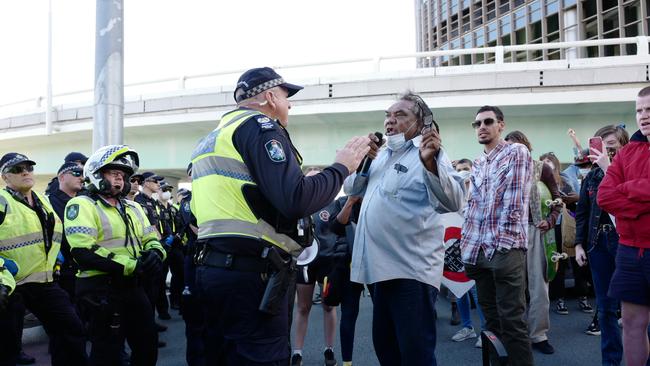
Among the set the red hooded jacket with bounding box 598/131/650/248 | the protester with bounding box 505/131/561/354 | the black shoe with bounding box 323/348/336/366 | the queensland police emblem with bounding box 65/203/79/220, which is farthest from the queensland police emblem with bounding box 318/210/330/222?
the red hooded jacket with bounding box 598/131/650/248

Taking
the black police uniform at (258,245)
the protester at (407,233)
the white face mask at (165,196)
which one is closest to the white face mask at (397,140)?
the protester at (407,233)

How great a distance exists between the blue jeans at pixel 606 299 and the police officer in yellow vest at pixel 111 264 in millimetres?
3490

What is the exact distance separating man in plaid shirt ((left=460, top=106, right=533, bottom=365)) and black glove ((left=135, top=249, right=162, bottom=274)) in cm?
240

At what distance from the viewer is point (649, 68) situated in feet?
31.2

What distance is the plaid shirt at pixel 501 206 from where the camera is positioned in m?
3.84

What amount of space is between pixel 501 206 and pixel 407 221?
1120 mm

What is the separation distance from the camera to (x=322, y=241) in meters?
5.23

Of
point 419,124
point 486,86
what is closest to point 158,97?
point 486,86

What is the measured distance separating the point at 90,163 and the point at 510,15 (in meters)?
41.0

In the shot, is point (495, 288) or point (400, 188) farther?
point (495, 288)

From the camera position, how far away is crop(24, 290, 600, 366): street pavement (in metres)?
5.08

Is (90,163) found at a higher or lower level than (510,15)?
lower

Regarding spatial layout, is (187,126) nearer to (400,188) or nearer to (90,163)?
(90,163)

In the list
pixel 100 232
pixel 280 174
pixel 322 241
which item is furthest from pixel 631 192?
pixel 100 232
